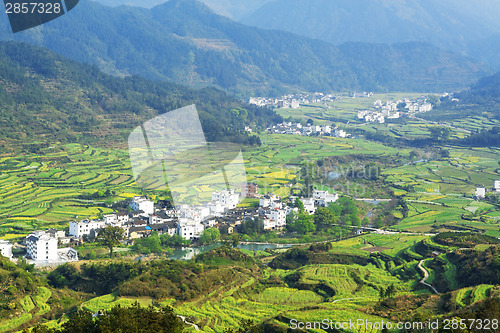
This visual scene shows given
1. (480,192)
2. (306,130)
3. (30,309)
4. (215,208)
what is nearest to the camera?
(30,309)

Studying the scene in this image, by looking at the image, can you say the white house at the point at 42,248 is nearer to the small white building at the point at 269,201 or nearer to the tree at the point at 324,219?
the small white building at the point at 269,201

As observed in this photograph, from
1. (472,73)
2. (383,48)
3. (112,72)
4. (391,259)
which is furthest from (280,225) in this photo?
(383,48)

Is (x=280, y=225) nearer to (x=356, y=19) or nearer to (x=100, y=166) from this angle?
(x=100, y=166)

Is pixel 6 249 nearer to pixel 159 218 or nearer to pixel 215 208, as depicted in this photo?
pixel 159 218

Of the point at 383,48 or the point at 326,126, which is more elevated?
the point at 383,48

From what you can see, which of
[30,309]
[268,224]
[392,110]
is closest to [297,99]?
[392,110]

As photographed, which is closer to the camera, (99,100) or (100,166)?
(100,166)
